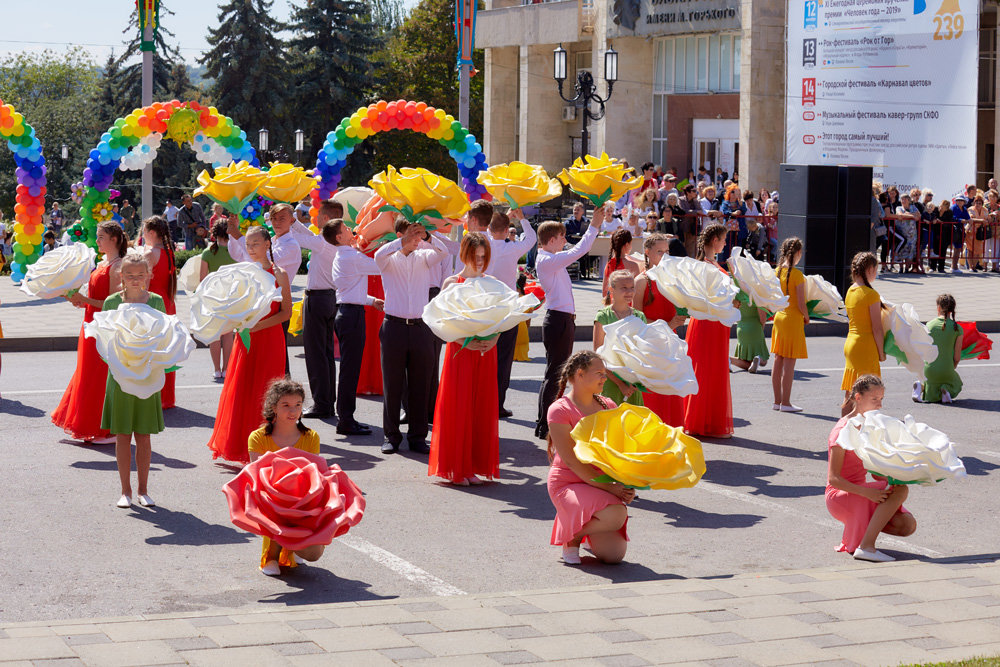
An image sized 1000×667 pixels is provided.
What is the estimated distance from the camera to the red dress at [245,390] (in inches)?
374

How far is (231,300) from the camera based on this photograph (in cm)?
909

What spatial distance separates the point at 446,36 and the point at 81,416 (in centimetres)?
5731

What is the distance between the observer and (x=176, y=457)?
996cm

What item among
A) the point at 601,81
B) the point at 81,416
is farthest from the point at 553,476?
the point at 601,81

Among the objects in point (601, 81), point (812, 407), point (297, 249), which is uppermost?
point (601, 81)

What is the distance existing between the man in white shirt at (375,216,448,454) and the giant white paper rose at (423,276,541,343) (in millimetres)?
1147

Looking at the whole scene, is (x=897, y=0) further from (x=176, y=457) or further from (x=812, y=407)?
(x=176, y=457)

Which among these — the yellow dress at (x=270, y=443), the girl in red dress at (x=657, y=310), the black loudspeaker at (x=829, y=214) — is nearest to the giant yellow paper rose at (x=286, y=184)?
the girl in red dress at (x=657, y=310)

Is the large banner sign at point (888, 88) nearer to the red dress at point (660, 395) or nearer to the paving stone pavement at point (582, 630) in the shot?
the red dress at point (660, 395)

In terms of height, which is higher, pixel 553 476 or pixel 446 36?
pixel 446 36

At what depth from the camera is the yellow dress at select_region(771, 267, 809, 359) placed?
12336 mm

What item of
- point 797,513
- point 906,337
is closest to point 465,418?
point 797,513

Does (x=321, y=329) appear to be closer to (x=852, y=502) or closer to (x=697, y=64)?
(x=852, y=502)

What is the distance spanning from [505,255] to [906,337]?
3.46 metres
